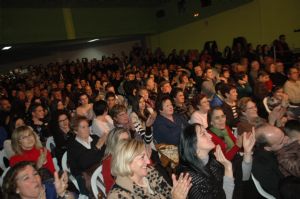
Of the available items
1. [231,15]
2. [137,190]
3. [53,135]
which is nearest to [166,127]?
[53,135]

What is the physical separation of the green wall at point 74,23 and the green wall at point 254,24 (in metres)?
2.47

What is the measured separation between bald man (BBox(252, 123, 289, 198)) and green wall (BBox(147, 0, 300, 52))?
31.1 feet

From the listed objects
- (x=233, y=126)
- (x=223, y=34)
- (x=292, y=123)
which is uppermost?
(x=223, y=34)

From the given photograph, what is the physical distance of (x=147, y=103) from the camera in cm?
506

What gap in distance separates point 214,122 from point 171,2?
1141cm

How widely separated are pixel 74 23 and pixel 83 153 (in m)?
8.76

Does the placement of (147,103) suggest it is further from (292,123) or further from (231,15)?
Answer: (231,15)

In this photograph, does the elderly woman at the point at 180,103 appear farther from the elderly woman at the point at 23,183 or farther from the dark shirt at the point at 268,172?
the elderly woman at the point at 23,183

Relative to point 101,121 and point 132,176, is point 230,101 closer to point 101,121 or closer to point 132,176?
point 101,121

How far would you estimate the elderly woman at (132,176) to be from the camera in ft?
6.58

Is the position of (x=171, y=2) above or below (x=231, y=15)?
above

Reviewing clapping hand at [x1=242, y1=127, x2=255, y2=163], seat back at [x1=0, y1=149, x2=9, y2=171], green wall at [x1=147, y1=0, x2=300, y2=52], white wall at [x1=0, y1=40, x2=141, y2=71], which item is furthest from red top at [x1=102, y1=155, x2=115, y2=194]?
white wall at [x1=0, y1=40, x2=141, y2=71]

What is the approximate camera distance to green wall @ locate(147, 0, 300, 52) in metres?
11.2

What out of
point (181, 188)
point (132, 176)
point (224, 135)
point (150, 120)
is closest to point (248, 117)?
point (224, 135)
